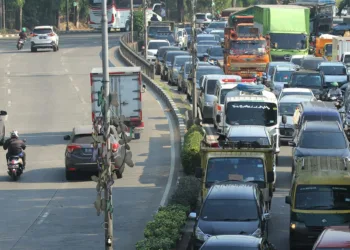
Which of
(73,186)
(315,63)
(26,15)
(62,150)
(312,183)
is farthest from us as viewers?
(26,15)

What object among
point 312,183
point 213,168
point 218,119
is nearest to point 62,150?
point 218,119

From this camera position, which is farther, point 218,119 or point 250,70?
point 250,70

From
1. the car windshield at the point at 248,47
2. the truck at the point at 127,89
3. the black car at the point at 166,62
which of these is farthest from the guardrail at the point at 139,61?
the truck at the point at 127,89

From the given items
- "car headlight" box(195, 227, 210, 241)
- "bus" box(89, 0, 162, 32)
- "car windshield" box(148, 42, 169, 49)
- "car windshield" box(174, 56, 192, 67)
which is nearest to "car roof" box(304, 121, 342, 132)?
"car headlight" box(195, 227, 210, 241)

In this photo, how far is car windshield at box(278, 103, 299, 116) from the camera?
36.9 m

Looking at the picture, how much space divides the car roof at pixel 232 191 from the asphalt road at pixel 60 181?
2.10m

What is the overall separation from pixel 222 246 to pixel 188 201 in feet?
20.0

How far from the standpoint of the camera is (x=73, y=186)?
28.5 m

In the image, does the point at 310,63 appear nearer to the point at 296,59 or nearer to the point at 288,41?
the point at 296,59

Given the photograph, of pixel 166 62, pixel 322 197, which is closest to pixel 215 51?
pixel 166 62

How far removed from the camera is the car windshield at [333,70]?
161 feet

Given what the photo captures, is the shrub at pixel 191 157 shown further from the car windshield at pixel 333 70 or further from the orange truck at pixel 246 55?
the orange truck at pixel 246 55

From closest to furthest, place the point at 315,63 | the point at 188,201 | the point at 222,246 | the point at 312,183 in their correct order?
the point at 222,246 → the point at 312,183 → the point at 188,201 → the point at 315,63

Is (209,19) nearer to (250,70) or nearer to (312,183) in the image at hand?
(250,70)
